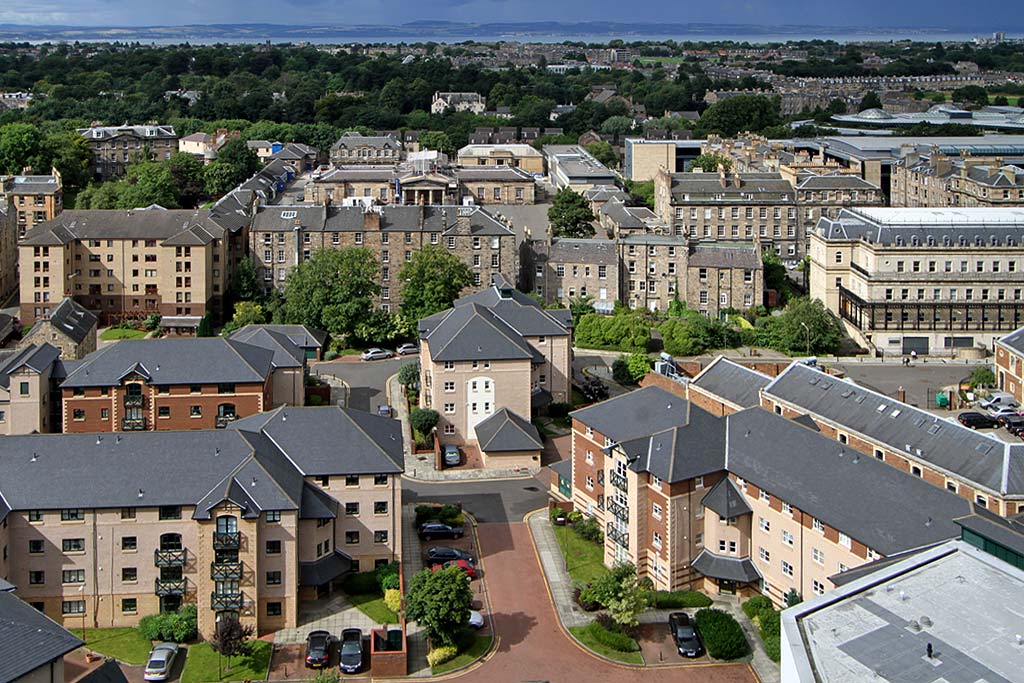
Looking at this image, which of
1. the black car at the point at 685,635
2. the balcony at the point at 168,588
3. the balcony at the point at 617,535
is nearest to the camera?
the black car at the point at 685,635

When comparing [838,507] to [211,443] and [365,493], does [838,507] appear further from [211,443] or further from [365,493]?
[211,443]

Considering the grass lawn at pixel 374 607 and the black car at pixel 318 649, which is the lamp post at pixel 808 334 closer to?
the grass lawn at pixel 374 607

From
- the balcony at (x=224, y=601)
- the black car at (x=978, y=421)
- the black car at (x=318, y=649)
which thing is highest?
the black car at (x=978, y=421)

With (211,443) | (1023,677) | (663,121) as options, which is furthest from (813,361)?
(663,121)

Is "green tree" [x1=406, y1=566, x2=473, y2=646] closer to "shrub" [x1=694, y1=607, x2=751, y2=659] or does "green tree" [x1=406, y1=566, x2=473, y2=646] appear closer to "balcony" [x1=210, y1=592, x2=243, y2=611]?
"balcony" [x1=210, y1=592, x2=243, y2=611]

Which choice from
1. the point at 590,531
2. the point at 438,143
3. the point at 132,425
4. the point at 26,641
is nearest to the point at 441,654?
the point at 590,531

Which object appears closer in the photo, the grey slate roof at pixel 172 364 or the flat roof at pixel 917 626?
the flat roof at pixel 917 626

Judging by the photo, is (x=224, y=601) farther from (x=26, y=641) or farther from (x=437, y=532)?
(x=26, y=641)

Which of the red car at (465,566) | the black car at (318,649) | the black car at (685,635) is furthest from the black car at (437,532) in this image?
the black car at (685,635)
